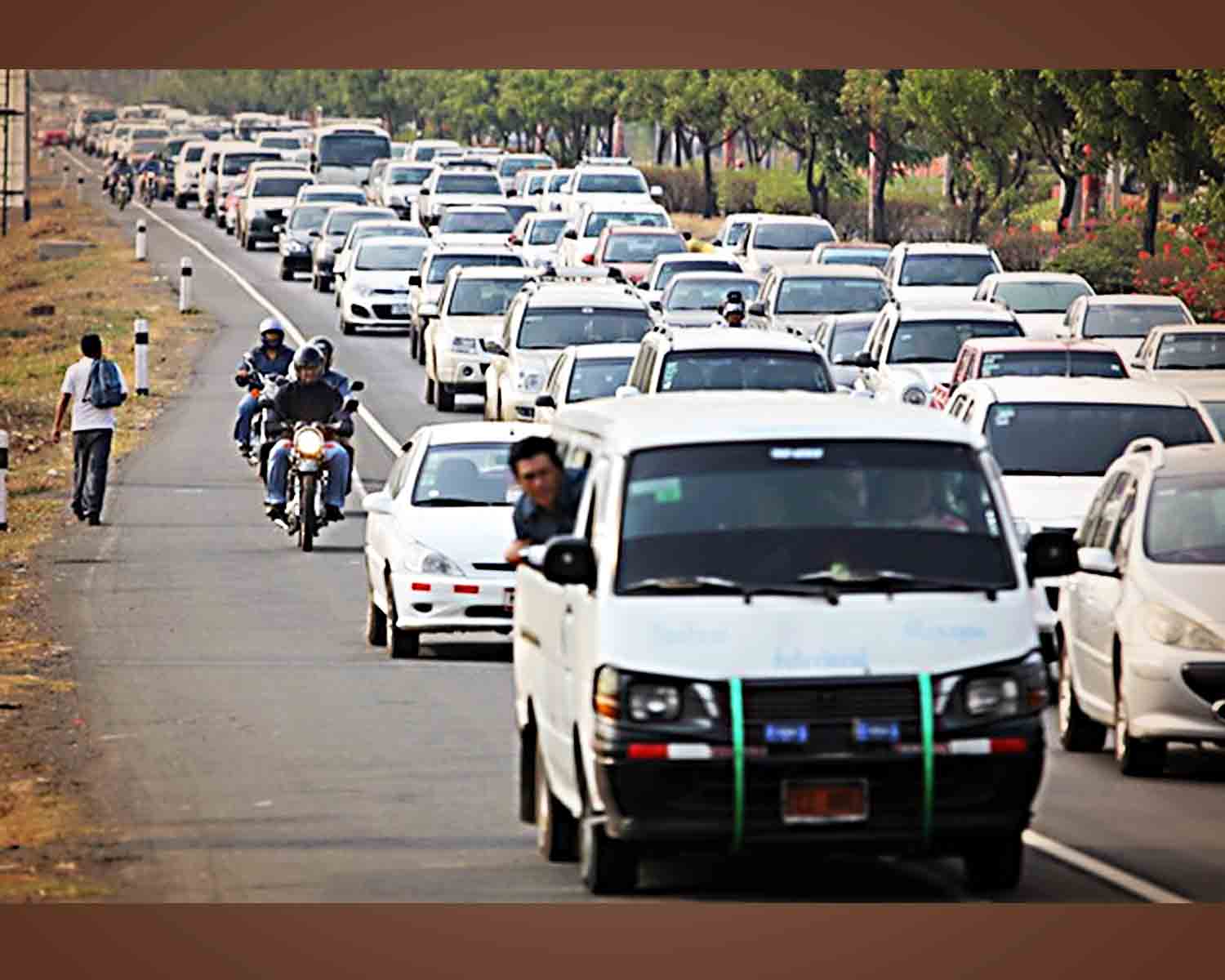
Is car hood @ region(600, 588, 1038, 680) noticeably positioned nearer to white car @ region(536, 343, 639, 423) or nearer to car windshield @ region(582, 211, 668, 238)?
white car @ region(536, 343, 639, 423)

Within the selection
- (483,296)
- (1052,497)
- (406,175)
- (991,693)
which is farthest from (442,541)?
(406,175)

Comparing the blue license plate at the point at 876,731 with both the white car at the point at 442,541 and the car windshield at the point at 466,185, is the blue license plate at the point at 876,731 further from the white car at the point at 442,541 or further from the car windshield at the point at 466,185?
the car windshield at the point at 466,185

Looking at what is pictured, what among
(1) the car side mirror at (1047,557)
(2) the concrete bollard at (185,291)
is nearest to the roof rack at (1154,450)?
(1) the car side mirror at (1047,557)

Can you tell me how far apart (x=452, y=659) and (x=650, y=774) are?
33.5 ft

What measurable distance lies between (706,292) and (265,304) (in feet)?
58.7

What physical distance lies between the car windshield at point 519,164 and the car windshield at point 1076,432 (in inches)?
2590

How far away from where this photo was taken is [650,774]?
11.8m

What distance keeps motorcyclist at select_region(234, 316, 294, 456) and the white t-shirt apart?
1.19 m

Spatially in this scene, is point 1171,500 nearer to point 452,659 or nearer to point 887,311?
point 452,659

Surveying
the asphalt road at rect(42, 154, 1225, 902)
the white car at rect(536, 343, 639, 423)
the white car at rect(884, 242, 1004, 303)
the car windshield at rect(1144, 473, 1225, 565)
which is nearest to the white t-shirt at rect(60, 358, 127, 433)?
the asphalt road at rect(42, 154, 1225, 902)

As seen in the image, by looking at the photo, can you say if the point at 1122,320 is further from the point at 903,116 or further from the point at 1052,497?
the point at 903,116

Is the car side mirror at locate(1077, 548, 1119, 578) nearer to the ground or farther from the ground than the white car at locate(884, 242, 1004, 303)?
farther from the ground

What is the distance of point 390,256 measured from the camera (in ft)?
178

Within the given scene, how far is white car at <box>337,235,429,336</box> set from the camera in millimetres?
54156
